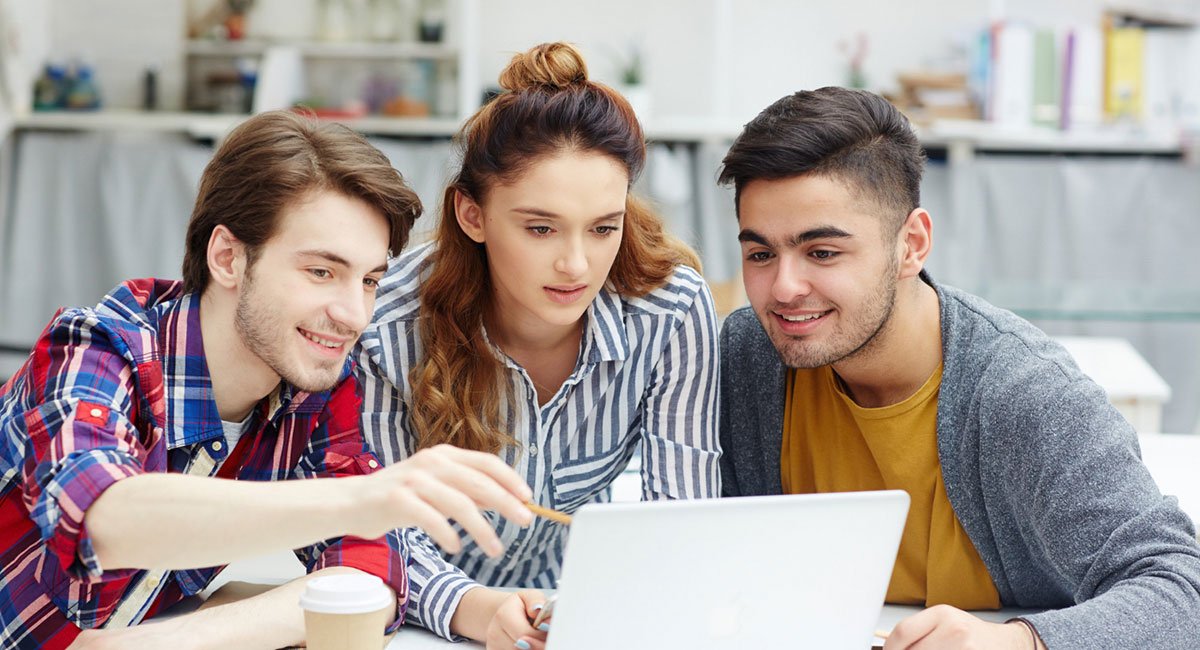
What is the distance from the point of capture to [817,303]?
4.89 feet

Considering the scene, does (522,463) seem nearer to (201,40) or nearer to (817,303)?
(817,303)

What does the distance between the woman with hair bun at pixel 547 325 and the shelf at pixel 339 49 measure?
2.93 metres

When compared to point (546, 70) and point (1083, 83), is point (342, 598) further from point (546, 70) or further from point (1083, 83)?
point (1083, 83)

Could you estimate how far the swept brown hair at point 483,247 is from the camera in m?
1.49

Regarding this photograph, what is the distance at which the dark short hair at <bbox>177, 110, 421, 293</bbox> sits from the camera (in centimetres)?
133

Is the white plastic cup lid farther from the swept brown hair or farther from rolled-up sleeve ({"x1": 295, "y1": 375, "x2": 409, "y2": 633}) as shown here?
the swept brown hair

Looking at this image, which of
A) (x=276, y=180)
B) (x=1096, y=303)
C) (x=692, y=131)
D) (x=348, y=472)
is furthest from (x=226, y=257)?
(x=692, y=131)

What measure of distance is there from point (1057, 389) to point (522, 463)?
0.67m

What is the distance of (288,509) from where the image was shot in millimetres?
988

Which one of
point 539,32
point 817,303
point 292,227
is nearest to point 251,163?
point 292,227

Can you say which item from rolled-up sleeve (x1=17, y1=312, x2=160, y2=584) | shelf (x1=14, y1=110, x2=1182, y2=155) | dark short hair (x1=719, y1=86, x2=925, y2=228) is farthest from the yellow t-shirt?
shelf (x1=14, y1=110, x2=1182, y2=155)

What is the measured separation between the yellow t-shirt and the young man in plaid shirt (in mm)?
615

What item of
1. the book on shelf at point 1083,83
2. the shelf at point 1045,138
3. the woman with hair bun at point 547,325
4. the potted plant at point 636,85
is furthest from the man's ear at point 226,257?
the book on shelf at point 1083,83

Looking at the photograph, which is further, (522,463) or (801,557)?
(522,463)
